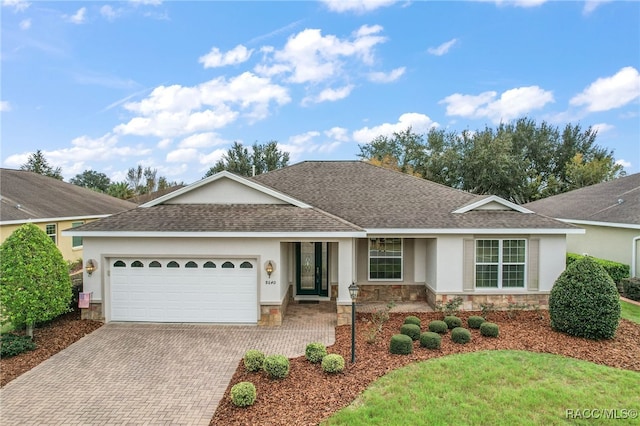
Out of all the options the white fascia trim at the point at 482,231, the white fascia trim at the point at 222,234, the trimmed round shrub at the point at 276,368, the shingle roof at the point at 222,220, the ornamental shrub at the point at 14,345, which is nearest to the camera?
the trimmed round shrub at the point at 276,368

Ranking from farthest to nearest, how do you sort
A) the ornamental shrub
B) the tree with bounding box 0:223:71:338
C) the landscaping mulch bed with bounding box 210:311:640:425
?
1. the tree with bounding box 0:223:71:338
2. the ornamental shrub
3. the landscaping mulch bed with bounding box 210:311:640:425

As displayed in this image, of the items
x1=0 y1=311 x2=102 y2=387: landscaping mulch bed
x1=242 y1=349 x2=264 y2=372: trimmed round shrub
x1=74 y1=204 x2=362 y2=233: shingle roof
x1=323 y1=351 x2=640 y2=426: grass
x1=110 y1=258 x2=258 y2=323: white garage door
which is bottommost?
x1=0 y1=311 x2=102 y2=387: landscaping mulch bed

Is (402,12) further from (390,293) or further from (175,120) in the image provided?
(175,120)

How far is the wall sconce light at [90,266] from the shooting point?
997cm

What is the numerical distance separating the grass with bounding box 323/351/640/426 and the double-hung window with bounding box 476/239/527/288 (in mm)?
4121

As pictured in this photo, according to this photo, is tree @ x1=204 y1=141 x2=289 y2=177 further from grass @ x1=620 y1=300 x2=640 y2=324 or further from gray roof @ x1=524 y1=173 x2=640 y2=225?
grass @ x1=620 y1=300 x2=640 y2=324

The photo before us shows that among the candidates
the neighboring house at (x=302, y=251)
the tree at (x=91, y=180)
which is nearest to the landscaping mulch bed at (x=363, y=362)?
the neighboring house at (x=302, y=251)

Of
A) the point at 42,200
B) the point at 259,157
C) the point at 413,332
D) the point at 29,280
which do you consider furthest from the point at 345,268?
the point at 259,157

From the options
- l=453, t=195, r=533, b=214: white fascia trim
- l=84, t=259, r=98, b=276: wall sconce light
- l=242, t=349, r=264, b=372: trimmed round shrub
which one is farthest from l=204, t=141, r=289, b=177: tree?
l=242, t=349, r=264, b=372: trimmed round shrub

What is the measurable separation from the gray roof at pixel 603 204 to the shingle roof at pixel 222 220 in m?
13.4

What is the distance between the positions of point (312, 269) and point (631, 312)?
10.8 meters

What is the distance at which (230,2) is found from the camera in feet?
42.0

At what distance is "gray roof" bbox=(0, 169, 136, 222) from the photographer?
17250 millimetres

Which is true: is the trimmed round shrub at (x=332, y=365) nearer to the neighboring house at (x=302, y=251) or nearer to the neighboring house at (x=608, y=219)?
the neighboring house at (x=302, y=251)
